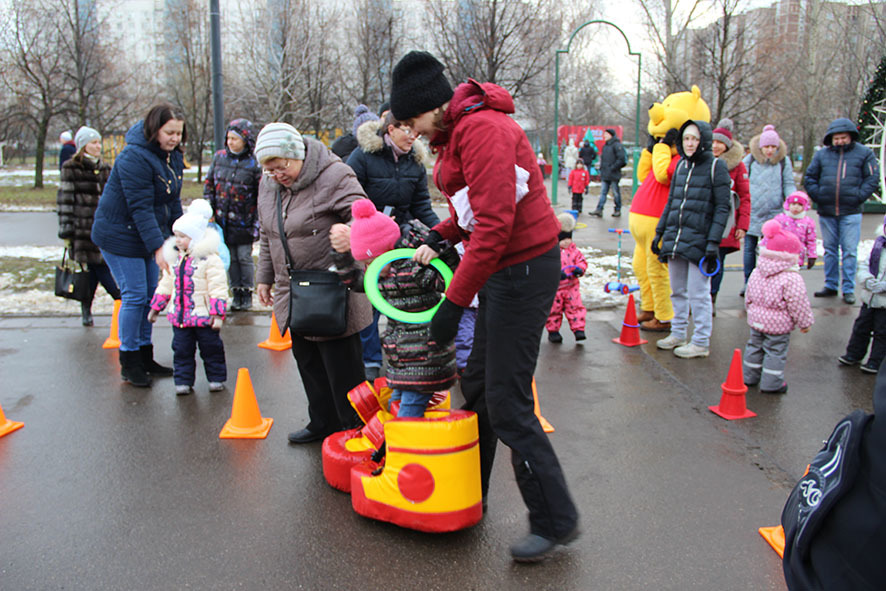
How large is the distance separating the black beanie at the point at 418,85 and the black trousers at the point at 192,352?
2948 millimetres

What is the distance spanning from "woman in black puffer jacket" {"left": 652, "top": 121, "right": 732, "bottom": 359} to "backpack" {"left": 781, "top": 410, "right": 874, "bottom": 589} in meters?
4.46

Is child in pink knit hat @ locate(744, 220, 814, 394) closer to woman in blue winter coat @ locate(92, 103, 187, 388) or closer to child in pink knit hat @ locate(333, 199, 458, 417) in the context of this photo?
child in pink knit hat @ locate(333, 199, 458, 417)

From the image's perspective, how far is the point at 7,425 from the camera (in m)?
4.46

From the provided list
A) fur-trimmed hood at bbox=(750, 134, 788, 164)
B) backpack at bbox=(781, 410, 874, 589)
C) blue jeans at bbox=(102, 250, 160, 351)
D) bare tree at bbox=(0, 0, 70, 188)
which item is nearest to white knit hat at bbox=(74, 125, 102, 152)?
blue jeans at bbox=(102, 250, 160, 351)

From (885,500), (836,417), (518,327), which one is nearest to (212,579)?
(518,327)

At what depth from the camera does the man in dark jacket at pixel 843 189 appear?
25.7 feet

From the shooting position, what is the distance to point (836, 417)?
464cm

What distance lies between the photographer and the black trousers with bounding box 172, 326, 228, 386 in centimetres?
504

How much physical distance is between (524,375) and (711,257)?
11.6 ft

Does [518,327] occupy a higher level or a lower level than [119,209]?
lower

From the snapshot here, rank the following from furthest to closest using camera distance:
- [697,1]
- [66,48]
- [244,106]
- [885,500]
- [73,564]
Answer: [244,106] → [66,48] → [697,1] → [73,564] → [885,500]

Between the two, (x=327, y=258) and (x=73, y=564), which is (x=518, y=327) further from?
(x=73, y=564)

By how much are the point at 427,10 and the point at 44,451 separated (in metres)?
21.5

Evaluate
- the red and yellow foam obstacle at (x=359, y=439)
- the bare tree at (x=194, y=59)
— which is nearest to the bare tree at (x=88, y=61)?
the bare tree at (x=194, y=59)
